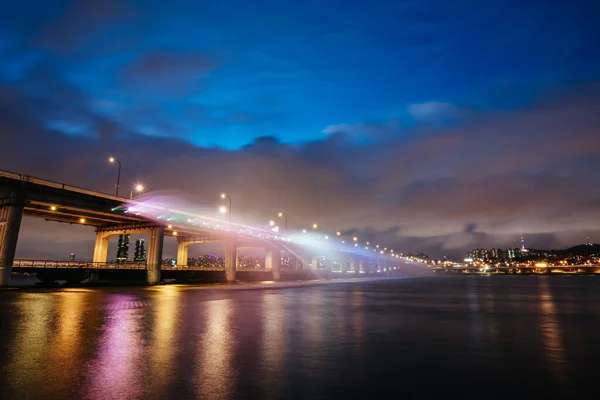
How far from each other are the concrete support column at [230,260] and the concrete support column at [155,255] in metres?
23.3

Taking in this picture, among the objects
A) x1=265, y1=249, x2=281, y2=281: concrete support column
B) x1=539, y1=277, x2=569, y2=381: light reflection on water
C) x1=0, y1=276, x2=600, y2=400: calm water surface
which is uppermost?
x1=265, y1=249, x2=281, y2=281: concrete support column

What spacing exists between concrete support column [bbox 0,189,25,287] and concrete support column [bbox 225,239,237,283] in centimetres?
5017

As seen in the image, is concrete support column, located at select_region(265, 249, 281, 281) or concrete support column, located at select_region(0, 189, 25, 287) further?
concrete support column, located at select_region(265, 249, 281, 281)

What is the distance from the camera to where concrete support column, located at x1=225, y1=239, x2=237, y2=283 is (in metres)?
92.8

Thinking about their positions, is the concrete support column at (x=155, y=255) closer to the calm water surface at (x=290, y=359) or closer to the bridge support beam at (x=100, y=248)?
the bridge support beam at (x=100, y=248)

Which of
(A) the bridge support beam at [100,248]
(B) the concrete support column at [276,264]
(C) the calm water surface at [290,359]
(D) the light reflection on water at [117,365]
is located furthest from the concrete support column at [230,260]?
(D) the light reflection on water at [117,365]

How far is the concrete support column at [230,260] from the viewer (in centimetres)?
9275

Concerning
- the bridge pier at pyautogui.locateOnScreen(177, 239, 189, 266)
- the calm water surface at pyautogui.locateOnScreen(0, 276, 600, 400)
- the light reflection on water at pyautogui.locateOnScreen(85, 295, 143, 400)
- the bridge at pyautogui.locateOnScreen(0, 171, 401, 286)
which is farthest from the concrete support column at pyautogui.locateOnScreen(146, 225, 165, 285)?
the light reflection on water at pyautogui.locateOnScreen(85, 295, 143, 400)

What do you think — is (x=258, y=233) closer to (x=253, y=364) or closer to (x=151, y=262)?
(x=151, y=262)

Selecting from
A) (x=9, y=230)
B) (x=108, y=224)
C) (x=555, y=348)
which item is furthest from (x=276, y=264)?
(x=555, y=348)

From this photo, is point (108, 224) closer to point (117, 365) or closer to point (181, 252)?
point (181, 252)

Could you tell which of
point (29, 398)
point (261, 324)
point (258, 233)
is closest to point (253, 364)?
point (29, 398)

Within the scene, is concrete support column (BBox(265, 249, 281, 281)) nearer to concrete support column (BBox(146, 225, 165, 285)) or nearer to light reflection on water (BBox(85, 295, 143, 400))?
concrete support column (BBox(146, 225, 165, 285))

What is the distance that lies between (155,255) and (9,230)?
2753 cm
